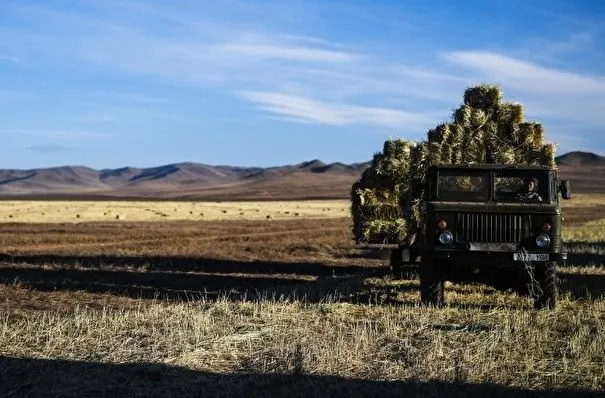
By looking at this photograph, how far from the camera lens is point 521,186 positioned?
13.4m

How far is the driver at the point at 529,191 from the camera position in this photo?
12859 mm

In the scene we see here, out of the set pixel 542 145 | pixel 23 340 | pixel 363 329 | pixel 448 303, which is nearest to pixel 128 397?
pixel 23 340

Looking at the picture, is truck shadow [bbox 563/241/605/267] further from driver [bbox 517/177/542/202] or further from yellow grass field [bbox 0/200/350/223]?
yellow grass field [bbox 0/200/350/223]

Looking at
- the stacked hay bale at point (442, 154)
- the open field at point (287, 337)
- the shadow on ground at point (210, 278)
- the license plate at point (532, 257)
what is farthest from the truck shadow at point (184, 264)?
the license plate at point (532, 257)

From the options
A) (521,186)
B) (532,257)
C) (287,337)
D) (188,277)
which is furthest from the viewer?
(188,277)

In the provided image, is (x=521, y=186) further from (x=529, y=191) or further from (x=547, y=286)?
(x=547, y=286)

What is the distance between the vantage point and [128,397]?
7227 millimetres

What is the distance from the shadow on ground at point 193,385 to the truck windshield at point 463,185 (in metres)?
6.00

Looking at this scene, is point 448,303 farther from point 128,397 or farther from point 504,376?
point 128,397

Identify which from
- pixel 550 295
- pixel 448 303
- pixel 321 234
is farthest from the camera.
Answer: pixel 321 234

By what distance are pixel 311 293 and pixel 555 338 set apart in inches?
231

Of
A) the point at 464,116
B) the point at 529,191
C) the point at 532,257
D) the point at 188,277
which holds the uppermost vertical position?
the point at 464,116

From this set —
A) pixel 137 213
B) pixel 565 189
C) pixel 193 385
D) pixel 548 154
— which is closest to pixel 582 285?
pixel 548 154

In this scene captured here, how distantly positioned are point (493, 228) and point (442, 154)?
3852mm
